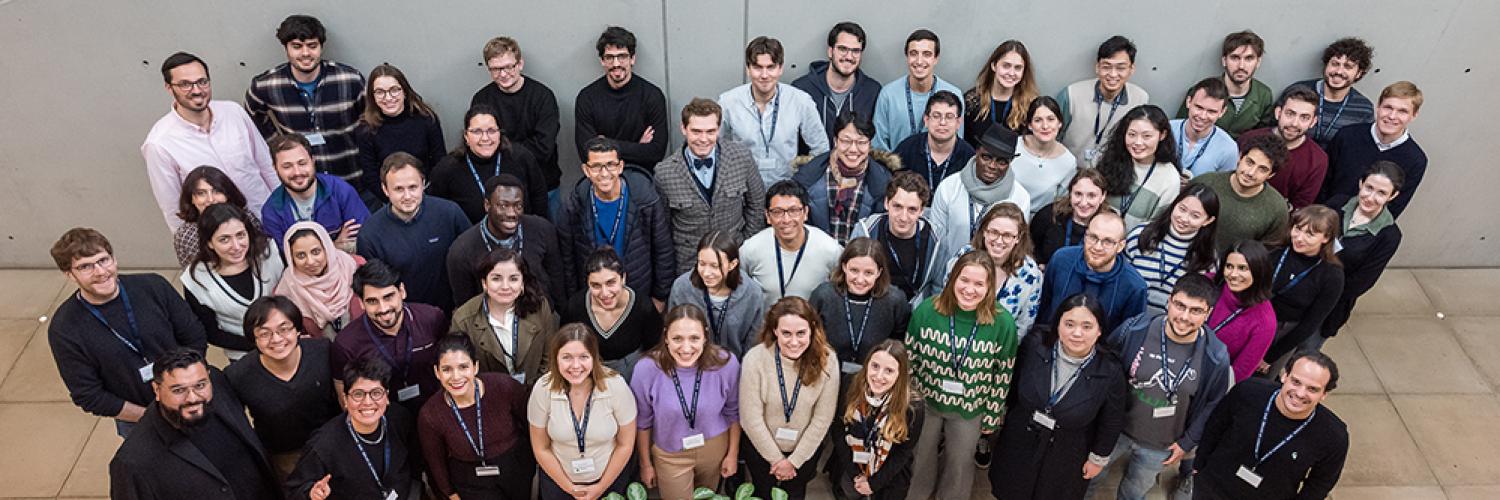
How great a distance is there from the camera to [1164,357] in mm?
3850

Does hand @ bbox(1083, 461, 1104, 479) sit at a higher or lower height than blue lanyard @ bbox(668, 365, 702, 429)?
lower

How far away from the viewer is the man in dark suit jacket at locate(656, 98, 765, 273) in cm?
458

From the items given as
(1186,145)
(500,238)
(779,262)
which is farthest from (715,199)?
(1186,145)

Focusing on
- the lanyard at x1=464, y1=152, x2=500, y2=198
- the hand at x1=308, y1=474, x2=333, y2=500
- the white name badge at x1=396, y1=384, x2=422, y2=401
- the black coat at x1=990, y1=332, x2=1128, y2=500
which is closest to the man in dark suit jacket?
the lanyard at x1=464, y1=152, x2=500, y2=198

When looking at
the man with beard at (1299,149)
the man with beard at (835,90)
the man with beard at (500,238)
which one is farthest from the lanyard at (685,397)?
the man with beard at (1299,149)

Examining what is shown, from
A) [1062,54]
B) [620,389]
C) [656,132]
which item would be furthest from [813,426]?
[1062,54]

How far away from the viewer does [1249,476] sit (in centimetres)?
375

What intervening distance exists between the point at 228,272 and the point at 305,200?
54 cm

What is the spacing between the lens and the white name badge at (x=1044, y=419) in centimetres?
388

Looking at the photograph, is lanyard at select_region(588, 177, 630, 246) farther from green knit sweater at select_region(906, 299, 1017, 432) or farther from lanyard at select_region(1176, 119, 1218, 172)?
lanyard at select_region(1176, 119, 1218, 172)

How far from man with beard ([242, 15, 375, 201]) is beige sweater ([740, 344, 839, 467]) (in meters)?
2.42

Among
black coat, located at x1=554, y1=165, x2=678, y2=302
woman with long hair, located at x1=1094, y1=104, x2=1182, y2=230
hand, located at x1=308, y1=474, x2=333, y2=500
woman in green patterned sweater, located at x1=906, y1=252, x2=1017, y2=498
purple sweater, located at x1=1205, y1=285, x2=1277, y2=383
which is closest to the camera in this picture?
hand, located at x1=308, y1=474, x2=333, y2=500

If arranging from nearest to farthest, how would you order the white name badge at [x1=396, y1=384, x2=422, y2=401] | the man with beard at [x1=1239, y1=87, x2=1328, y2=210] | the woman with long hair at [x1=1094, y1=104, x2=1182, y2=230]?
1. the white name badge at [x1=396, y1=384, x2=422, y2=401]
2. the woman with long hair at [x1=1094, y1=104, x2=1182, y2=230]
3. the man with beard at [x1=1239, y1=87, x2=1328, y2=210]

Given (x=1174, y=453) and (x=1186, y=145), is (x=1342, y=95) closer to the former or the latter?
(x=1186, y=145)
